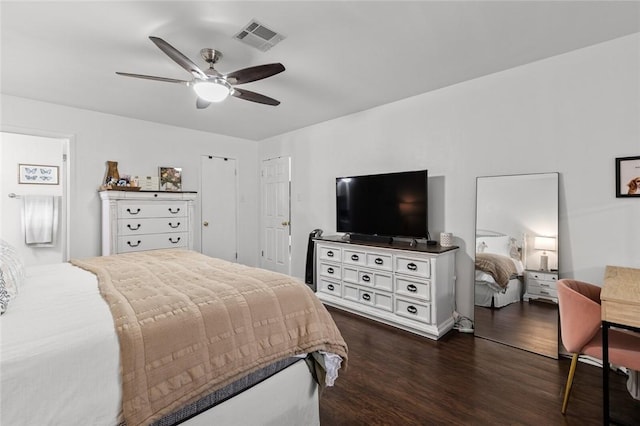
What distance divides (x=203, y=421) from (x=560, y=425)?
2.01m

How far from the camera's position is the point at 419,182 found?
327 centimetres

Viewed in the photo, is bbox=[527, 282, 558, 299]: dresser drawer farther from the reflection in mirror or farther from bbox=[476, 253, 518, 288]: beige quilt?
bbox=[476, 253, 518, 288]: beige quilt

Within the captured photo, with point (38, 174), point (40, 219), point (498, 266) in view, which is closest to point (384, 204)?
point (498, 266)

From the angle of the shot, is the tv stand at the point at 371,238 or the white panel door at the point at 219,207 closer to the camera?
the tv stand at the point at 371,238

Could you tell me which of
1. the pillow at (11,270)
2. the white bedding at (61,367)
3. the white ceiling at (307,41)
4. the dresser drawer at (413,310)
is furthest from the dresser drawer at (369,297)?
the pillow at (11,270)

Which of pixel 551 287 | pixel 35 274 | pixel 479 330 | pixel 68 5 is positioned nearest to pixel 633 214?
pixel 551 287

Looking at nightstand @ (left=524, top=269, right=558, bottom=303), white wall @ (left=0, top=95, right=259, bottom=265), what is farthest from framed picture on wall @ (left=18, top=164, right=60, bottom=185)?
nightstand @ (left=524, top=269, right=558, bottom=303)

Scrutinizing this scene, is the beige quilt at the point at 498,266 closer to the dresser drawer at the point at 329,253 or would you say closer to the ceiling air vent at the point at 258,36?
the dresser drawer at the point at 329,253

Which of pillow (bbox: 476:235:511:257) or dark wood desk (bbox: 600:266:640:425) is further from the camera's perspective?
pillow (bbox: 476:235:511:257)

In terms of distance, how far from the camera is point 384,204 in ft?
11.7

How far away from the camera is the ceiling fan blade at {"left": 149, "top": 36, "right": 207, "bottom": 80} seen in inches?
72.5

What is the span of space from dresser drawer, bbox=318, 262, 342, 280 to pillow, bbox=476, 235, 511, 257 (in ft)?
5.30

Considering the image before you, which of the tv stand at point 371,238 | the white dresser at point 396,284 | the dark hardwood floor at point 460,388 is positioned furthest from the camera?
the tv stand at point 371,238

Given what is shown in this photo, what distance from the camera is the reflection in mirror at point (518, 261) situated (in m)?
2.58
